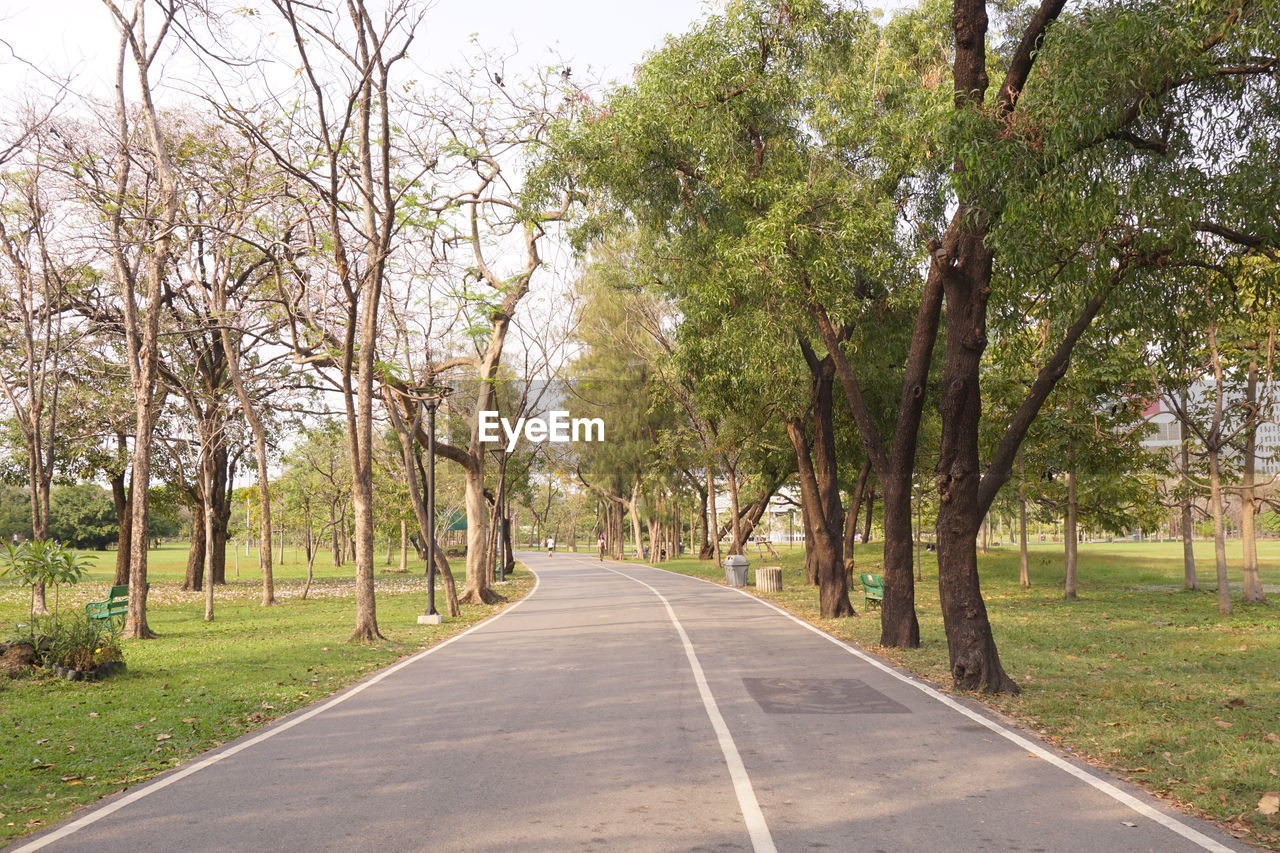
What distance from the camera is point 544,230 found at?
23.7m

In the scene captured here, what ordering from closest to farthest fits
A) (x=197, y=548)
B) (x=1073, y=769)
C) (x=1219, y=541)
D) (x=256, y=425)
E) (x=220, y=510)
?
(x=1073, y=769), (x=1219, y=541), (x=256, y=425), (x=197, y=548), (x=220, y=510)

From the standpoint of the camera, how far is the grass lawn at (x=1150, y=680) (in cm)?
700

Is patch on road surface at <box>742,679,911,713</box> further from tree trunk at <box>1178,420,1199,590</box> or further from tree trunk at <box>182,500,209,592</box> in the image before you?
tree trunk at <box>182,500,209,592</box>

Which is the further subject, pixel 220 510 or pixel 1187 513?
pixel 220 510

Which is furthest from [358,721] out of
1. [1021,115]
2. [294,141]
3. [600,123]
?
[294,141]

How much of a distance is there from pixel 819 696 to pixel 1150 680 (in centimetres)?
431

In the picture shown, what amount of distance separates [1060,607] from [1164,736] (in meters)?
15.4

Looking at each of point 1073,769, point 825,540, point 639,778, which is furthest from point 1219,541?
point 639,778

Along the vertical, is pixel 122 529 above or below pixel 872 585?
above

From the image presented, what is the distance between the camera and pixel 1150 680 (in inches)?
456

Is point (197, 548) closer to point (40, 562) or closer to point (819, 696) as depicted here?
point (40, 562)

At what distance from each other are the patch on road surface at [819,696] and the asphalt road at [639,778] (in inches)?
2.0

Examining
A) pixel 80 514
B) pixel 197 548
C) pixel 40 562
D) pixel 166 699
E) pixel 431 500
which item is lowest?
pixel 166 699

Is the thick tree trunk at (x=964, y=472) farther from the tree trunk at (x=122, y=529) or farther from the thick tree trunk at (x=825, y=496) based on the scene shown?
the tree trunk at (x=122, y=529)
